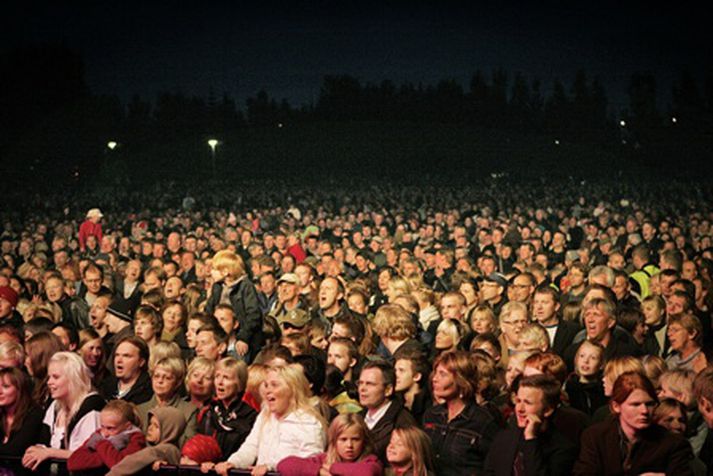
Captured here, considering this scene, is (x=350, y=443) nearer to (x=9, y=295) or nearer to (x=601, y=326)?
(x=601, y=326)

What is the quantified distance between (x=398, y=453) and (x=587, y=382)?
215 centimetres

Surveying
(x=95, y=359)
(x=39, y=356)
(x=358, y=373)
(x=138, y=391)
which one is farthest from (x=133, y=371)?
(x=358, y=373)

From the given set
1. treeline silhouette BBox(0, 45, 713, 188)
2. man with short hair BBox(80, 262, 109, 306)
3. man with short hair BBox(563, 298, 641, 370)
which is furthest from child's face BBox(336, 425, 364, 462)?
treeline silhouette BBox(0, 45, 713, 188)

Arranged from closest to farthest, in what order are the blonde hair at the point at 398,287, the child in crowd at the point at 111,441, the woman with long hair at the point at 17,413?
1. the child in crowd at the point at 111,441
2. the woman with long hair at the point at 17,413
3. the blonde hair at the point at 398,287

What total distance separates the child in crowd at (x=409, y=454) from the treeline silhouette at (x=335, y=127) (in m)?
37.8

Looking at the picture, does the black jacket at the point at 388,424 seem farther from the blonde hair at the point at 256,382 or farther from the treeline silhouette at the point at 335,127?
the treeline silhouette at the point at 335,127

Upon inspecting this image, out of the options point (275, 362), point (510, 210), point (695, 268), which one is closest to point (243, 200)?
point (510, 210)

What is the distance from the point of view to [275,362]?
22.4 ft

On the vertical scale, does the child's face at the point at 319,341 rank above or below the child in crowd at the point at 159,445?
above

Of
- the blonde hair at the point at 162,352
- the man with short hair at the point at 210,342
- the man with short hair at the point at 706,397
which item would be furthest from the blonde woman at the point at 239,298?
the man with short hair at the point at 706,397

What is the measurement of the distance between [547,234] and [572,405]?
11.8 meters

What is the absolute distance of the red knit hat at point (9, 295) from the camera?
10474 millimetres

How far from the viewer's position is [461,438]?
593cm

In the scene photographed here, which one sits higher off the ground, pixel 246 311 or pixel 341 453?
pixel 246 311
